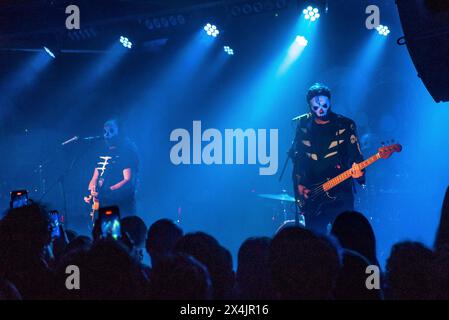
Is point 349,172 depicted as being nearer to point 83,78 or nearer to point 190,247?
point 190,247

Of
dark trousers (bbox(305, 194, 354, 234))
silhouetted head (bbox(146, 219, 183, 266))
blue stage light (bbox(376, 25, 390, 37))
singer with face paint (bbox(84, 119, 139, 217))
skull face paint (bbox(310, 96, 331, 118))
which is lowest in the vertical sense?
silhouetted head (bbox(146, 219, 183, 266))

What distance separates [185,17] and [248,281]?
663 centimetres

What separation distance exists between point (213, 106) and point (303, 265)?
9.91m

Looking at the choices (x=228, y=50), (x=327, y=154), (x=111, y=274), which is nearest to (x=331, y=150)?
(x=327, y=154)

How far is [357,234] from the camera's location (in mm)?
3164

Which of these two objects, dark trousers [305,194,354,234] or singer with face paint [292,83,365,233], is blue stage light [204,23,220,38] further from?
dark trousers [305,194,354,234]

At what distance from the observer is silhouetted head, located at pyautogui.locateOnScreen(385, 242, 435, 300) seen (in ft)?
7.61

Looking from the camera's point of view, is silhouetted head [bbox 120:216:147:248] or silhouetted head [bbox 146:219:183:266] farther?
silhouetted head [bbox 120:216:147:248]

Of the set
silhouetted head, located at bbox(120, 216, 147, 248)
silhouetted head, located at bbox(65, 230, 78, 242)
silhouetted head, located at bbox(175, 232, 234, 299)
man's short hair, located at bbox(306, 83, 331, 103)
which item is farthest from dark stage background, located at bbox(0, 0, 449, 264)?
silhouetted head, located at bbox(175, 232, 234, 299)

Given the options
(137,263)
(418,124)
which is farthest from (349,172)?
(418,124)

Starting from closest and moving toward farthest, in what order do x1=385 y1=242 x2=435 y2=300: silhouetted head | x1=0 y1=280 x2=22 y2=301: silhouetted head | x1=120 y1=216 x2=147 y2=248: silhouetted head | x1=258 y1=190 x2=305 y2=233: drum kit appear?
x1=0 y1=280 x2=22 y2=301: silhouetted head, x1=385 y1=242 x2=435 y2=300: silhouetted head, x1=120 y1=216 x2=147 y2=248: silhouetted head, x1=258 y1=190 x2=305 y2=233: drum kit

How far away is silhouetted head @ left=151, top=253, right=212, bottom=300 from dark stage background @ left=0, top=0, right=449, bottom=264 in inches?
307

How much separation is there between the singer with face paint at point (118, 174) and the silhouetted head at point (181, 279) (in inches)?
207

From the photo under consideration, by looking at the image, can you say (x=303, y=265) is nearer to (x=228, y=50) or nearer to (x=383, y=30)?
(x=383, y=30)
